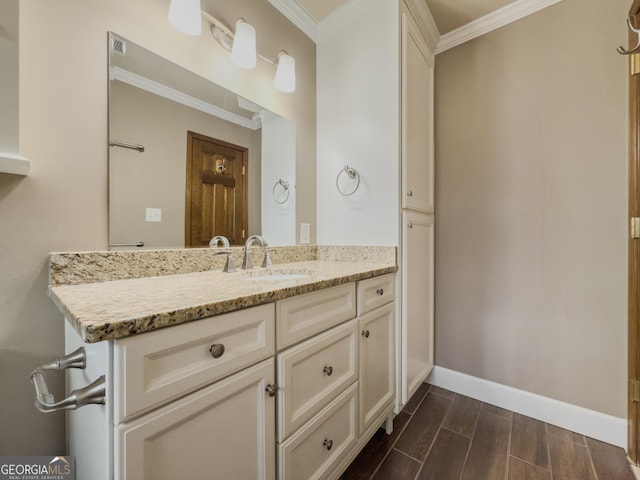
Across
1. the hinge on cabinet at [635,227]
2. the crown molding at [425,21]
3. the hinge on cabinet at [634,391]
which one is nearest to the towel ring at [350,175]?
the crown molding at [425,21]

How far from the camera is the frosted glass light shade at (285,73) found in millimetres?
1550

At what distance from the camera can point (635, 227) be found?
4.10 feet

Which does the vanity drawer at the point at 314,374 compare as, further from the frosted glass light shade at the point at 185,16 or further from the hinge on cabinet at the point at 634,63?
the hinge on cabinet at the point at 634,63

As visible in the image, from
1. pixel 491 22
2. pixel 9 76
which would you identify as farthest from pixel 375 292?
pixel 491 22

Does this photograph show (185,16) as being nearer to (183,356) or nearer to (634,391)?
(183,356)

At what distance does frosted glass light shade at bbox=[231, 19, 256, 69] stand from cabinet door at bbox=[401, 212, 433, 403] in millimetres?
1107

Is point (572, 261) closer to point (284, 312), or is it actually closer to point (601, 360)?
point (601, 360)

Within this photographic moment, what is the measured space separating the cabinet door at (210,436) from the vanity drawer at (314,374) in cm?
5

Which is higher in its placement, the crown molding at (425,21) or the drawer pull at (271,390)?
the crown molding at (425,21)

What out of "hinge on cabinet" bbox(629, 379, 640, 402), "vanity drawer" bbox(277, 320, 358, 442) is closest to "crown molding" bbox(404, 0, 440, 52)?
"vanity drawer" bbox(277, 320, 358, 442)

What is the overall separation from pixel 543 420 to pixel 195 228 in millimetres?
2117

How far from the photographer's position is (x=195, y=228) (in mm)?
1266

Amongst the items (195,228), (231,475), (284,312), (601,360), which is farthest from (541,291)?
(195,228)

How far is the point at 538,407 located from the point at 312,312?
5.13ft
